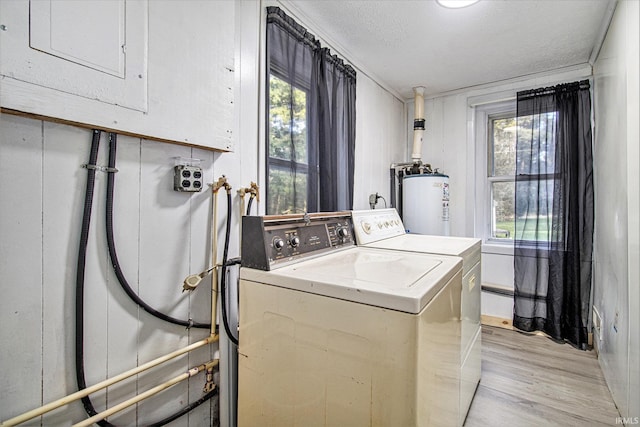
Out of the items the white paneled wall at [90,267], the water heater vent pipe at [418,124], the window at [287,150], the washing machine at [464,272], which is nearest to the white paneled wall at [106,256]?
the white paneled wall at [90,267]

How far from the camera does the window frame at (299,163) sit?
5.24ft

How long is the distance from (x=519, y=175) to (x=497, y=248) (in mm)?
737

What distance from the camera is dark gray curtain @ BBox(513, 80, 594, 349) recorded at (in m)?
2.46

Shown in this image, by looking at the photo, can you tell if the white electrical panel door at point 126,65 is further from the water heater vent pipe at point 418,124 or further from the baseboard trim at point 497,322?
the baseboard trim at point 497,322

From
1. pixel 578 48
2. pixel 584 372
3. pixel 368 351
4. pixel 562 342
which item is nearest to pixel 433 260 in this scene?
pixel 368 351

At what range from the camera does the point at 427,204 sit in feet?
9.29

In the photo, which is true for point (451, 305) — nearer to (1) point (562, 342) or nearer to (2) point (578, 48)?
(1) point (562, 342)

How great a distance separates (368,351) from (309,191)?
116 centimetres

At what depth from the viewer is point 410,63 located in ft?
8.34

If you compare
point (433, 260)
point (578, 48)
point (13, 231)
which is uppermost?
point (578, 48)

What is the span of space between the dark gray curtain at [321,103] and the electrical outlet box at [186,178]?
623 mm

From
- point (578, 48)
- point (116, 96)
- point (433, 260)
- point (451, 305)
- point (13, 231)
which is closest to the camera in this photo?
point (13, 231)

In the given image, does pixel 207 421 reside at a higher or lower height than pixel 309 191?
lower

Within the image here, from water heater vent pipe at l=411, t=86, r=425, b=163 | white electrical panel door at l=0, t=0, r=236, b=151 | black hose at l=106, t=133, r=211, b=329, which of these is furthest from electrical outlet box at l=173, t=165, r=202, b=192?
water heater vent pipe at l=411, t=86, r=425, b=163
